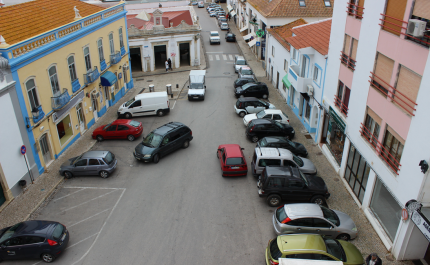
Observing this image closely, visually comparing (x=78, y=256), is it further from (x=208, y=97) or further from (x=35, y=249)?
(x=208, y=97)

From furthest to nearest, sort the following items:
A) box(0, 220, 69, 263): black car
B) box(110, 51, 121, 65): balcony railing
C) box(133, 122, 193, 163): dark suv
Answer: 1. box(110, 51, 121, 65): balcony railing
2. box(133, 122, 193, 163): dark suv
3. box(0, 220, 69, 263): black car

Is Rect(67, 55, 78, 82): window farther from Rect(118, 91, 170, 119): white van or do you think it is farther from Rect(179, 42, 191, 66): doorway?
Rect(179, 42, 191, 66): doorway

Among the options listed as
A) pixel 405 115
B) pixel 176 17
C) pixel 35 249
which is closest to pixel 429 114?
pixel 405 115

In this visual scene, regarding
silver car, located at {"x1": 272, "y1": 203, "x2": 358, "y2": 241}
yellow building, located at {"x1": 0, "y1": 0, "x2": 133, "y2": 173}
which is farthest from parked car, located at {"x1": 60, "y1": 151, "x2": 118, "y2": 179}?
silver car, located at {"x1": 272, "y1": 203, "x2": 358, "y2": 241}

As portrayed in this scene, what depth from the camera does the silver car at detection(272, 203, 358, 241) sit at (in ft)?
43.5

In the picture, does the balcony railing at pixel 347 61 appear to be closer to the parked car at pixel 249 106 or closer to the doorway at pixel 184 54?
the parked car at pixel 249 106

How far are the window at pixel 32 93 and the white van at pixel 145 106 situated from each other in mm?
8428

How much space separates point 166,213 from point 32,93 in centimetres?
1017

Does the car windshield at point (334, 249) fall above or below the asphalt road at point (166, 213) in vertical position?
above

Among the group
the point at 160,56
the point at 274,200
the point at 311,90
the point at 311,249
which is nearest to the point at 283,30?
the point at 311,90

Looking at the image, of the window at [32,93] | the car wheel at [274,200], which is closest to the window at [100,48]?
the window at [32,93]

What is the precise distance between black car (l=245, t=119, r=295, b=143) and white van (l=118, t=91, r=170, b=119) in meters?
8.35

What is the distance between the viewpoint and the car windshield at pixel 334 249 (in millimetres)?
11641

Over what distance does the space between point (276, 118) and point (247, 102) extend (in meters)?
3.58
